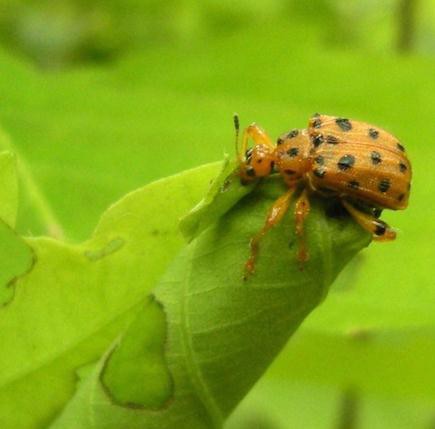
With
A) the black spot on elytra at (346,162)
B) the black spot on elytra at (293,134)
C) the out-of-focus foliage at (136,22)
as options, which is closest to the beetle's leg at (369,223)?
the black spot on elytra at (346,162)

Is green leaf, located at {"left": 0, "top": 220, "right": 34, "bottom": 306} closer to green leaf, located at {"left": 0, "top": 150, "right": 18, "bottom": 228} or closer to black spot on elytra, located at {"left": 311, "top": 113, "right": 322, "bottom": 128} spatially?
green leaf, located at {"left": 0, "top": 150, "right": 18, "bottom": 228}

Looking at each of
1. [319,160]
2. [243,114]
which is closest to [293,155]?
[319,160]

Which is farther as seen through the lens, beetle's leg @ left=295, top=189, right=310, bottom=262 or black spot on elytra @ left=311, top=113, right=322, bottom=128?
black spot on elytra @ left=311, top=113, right=322, bottom=128

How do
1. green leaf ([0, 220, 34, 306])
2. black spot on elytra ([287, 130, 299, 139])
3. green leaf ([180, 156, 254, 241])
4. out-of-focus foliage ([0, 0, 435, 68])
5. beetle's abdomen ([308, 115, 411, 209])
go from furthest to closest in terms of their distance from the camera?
1. out-of-focus foliage ([0, 0, 435, 68])
2. black spot on elytra ([287, 130, 299, 139])
3. beetle's abdomen ([308, 115, 411, 209])
4. green leaf ([0, 220, 34, 306])
5. green leaf ([180, 156, 254, 241])

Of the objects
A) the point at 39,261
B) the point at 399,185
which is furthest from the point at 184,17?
the point at 39,261

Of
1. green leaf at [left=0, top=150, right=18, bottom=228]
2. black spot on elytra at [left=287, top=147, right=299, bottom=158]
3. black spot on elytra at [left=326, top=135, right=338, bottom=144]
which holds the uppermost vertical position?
green leaf at [left=0, top=150, right=18, bottom=228]

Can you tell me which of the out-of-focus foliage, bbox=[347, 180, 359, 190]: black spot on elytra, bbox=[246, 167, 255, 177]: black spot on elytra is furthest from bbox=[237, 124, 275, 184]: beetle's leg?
the out-of-focus foliage

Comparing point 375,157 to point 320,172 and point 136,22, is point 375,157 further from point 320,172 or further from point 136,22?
point 136,22
